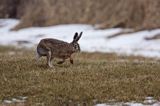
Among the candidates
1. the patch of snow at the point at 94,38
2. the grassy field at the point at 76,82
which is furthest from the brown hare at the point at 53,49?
the patch of snow at the point at 94,38

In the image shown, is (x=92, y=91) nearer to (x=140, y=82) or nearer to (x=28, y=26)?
(x=140, y=82)

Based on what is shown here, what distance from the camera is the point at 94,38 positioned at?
43719 millimetres

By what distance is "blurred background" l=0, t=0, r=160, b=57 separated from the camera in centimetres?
4509

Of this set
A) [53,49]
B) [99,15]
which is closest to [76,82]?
[53,49]

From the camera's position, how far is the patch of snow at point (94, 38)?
124ft

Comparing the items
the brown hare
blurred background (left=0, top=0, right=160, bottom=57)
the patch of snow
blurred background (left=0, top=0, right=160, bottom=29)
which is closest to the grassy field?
the brown hare

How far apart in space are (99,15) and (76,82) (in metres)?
37.2

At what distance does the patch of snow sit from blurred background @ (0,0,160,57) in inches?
5.8

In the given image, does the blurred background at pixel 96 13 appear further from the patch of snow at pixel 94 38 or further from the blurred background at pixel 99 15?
the patch of snow at pixel 94 38

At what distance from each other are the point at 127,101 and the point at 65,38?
30511 mm

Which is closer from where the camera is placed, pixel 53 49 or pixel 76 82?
pixel 76 82

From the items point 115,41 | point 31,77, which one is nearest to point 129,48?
point 115,41

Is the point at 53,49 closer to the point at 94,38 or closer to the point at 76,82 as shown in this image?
the point at 76,82

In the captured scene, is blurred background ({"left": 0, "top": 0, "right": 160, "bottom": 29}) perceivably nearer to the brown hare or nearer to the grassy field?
the brown hare
